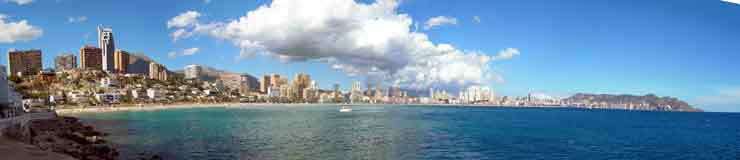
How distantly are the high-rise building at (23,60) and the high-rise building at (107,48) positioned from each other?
2240cm

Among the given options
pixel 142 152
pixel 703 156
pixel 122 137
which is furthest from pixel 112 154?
pixel 703 156

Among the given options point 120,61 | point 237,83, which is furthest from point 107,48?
point 237,83

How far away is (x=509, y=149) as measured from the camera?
17.3m

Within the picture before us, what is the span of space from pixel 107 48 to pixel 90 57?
6.36 metres

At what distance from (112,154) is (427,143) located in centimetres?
1157

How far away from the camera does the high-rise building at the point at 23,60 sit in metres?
89.4

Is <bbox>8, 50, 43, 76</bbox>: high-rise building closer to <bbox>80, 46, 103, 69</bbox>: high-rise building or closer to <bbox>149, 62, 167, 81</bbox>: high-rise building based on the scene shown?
<bbox>80, 46, 103, 69</bbox>: high-rise building

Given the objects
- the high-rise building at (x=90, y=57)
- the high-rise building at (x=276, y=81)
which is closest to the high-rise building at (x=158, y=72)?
the high-rise building at (x=90, y=57)

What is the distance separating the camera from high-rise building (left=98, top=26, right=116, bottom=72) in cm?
11575

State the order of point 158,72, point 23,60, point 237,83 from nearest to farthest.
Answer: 1. point 23,60
2. point 158,72
3. point 237,83

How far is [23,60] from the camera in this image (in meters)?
91.1

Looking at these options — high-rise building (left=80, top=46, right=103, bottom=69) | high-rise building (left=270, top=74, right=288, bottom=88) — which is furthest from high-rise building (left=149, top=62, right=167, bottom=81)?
high-rise building (left=270, top=74, right=288, bottom=88)

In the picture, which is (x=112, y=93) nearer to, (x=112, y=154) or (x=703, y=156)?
(x=112, y=154)

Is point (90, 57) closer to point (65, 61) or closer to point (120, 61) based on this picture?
point (120, 61)
